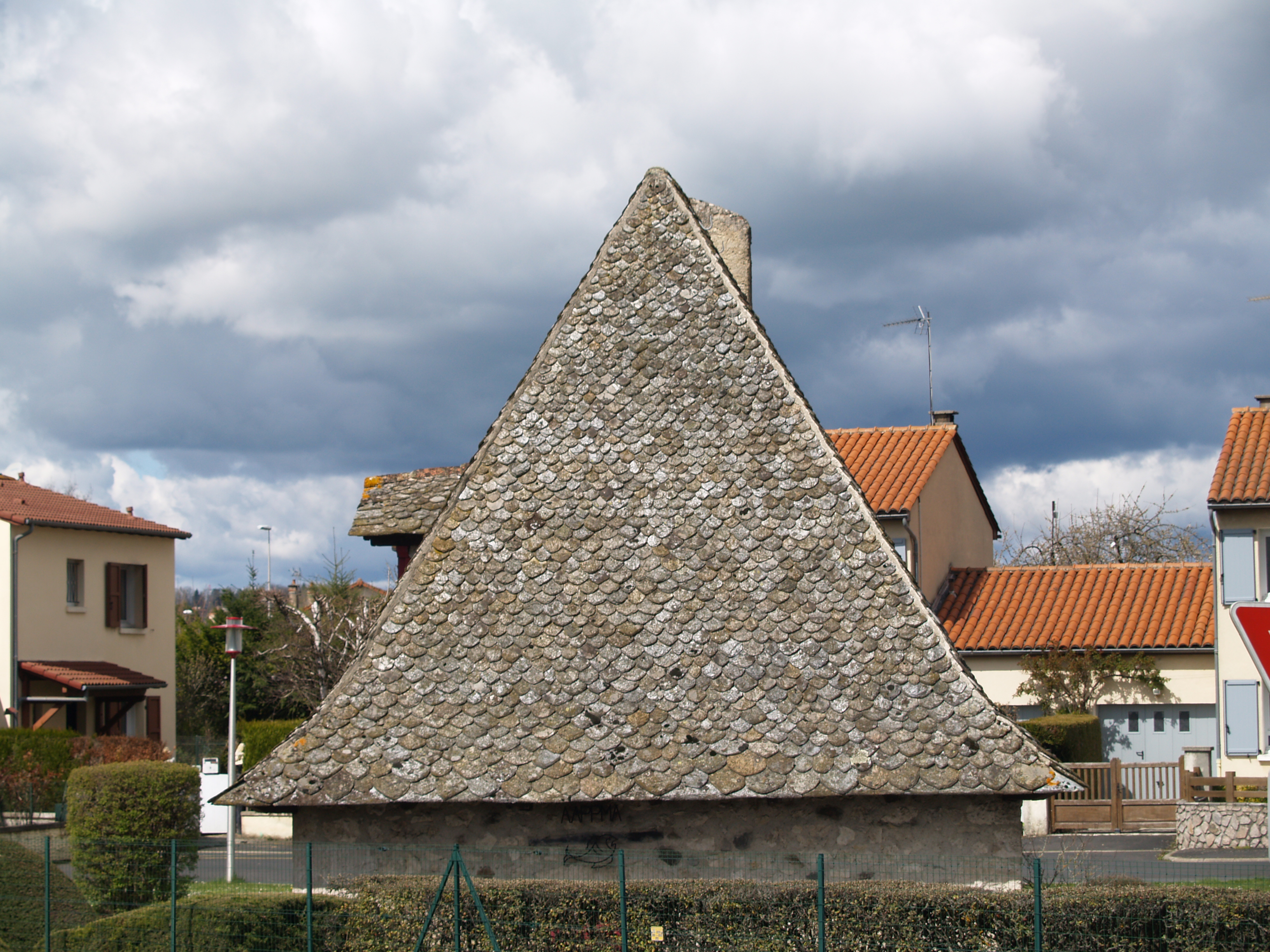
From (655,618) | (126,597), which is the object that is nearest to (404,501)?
(655,618)

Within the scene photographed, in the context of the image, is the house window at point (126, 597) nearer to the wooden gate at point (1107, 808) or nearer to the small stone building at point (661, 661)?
the wooden gate at point (1107, 808)

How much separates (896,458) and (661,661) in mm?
21737

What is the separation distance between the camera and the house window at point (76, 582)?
37094 millimetres

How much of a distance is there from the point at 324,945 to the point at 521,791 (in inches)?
90.6

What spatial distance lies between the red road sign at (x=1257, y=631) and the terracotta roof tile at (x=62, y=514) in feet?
111

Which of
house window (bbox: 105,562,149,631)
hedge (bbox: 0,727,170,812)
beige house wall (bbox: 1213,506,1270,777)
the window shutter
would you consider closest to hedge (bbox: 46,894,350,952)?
hedge (bbox: 0,727,170,812)

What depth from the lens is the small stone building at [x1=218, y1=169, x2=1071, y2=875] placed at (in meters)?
10.4

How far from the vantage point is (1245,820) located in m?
23.3

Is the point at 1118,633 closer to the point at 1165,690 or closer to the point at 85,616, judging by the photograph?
the point at 1165,690

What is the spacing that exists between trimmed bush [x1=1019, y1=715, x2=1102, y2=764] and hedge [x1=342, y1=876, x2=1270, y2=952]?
51.8ft

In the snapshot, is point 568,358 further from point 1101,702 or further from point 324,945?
point 1101,702

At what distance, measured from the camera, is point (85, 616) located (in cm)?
A: 3709

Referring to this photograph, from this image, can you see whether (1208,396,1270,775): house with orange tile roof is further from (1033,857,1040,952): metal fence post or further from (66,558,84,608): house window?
(66,558,84,608): house window

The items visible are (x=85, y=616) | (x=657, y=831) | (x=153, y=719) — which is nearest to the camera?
(x=657, y=831)
